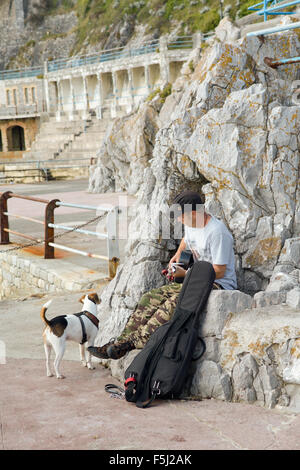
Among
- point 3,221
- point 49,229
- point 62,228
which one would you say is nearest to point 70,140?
point 3,221

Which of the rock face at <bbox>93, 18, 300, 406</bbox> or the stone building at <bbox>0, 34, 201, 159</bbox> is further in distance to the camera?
the stone building at <bbox>0, 34, 201, 159</bbox>

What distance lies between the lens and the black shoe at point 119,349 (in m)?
4.43

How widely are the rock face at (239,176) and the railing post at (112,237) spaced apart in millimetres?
1646

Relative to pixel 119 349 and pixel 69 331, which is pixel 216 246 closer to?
pixel 119 349

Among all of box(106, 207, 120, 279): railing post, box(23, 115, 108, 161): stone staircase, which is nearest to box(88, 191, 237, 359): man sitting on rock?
box(106, 207, 120, 279): railing post

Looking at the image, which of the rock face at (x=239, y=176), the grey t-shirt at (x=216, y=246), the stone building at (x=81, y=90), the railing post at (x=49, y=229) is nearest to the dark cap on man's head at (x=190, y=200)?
the grey t-shirt at (x=216, y=246)

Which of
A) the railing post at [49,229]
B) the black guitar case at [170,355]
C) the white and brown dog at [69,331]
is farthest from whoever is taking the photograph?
the railing post at [49,229]

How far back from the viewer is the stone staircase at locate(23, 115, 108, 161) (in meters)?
33.6

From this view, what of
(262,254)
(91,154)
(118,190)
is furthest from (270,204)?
(91,154)

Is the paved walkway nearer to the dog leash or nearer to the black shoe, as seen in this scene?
the dog leash

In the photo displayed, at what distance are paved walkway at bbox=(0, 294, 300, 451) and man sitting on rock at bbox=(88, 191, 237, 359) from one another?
1.12 ft

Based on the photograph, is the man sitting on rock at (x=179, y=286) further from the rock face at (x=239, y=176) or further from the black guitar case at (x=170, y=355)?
the rock face at (x=239, y=176)
